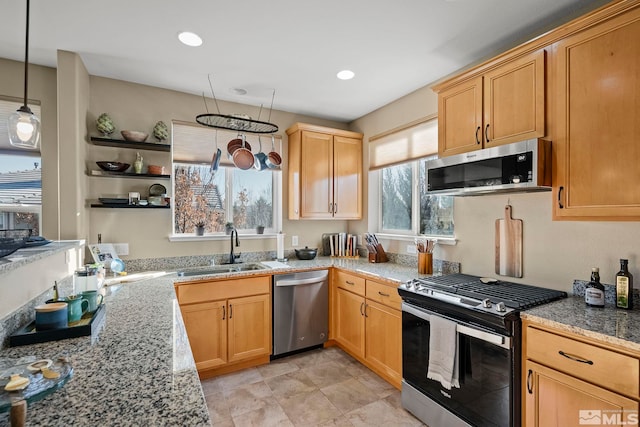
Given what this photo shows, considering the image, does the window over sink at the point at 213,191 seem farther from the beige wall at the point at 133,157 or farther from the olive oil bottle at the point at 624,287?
the olive oil bottle at the point at 624,287

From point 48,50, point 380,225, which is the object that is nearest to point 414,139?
point 380,225

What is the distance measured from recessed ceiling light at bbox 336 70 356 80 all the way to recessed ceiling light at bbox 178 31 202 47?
1.14 m

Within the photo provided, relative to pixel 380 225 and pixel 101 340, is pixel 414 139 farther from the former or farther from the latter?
pixel 101 340

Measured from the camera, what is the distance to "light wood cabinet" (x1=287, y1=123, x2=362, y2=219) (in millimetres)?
3471

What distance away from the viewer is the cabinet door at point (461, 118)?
7.00 ft

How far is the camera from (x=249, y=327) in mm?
2848

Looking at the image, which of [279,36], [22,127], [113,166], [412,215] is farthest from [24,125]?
[412,215]

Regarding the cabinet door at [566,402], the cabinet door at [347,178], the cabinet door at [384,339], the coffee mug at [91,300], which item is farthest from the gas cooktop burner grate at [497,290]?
the coffee mug at [91,300]

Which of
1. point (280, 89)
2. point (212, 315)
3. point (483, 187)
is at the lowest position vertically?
point (212, 315)

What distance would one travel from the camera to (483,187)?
78.0 inches

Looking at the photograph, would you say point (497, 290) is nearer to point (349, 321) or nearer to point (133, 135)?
point (349, 321)

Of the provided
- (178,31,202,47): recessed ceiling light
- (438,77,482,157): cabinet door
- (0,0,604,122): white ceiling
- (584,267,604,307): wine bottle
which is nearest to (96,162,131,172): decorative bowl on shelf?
(0,0,604,122): white ceiling

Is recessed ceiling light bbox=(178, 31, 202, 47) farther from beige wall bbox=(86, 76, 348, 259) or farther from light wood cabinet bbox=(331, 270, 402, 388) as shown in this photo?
light wood cabinet bbox=(331, 270, 402, 388)

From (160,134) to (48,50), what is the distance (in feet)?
3.01
